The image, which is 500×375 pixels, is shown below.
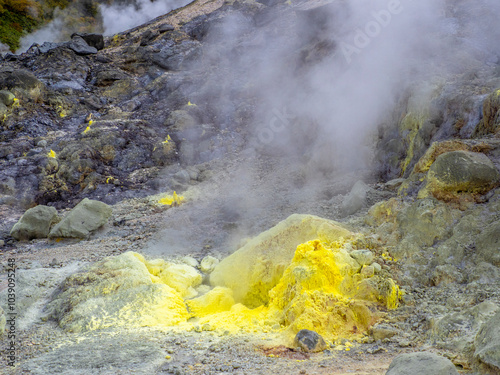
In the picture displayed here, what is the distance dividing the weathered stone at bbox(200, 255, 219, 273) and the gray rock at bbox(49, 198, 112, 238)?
3376 millimetres

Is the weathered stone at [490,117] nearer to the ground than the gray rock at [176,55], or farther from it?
nearer to the ground

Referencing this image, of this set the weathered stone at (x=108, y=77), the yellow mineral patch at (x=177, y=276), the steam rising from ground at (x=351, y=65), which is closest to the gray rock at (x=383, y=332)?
the yellow mineral patch at (x=177, y=276)

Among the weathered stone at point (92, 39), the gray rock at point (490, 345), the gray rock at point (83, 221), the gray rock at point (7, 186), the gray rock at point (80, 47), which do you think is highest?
the weathered stone at point (92, 39)

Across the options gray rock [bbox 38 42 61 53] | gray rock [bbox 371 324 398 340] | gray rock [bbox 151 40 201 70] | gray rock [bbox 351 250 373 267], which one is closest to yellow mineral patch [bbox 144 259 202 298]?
gray rock [bbox 351 250 373 267]

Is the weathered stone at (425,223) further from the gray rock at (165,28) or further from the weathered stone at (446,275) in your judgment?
the gray rock at (165,28)

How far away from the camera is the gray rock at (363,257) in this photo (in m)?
4.18

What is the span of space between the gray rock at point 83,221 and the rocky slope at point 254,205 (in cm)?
5

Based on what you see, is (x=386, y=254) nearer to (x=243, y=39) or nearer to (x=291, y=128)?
(x=291, y=128)

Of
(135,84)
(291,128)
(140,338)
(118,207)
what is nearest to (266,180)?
(291,128)

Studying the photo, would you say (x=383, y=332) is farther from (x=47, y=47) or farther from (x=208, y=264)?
(x=47, y=47)

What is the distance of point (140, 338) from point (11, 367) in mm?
1104

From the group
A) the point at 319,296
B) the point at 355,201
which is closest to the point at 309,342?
the point at 319,296

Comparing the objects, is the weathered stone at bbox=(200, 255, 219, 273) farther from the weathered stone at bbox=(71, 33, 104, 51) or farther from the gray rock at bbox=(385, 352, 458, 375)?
the weathered stone at bbox=(71, 33, 104, 51)

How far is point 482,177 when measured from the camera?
14.6 feet
